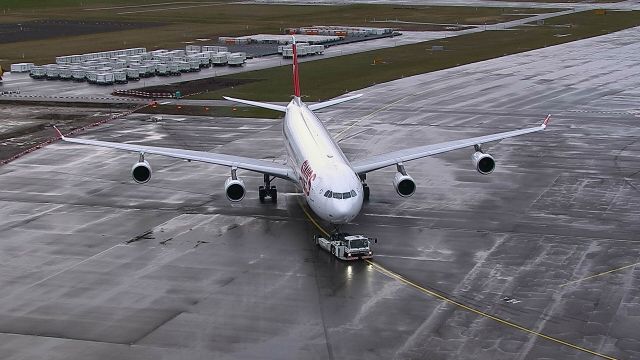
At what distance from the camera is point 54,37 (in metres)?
131

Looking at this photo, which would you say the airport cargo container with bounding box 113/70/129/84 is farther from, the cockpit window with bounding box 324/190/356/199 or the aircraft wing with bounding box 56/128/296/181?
the cockpit window with bounding box 324/190/356/199

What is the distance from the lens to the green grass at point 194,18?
12069 centimetres

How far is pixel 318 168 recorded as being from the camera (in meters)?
41.6

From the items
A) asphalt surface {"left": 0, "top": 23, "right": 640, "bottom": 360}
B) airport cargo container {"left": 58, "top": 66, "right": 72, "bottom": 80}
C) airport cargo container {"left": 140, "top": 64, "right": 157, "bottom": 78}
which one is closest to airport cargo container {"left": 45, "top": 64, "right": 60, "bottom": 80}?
airport cargo container {"left": 58, "top": 66, "right": 72, "bottom": 80}

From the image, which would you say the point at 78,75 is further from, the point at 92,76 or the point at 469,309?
the point at 469,309

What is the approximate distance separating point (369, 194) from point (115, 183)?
15.1 meters

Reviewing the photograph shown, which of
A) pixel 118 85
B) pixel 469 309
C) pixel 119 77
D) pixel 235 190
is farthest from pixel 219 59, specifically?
pixel 469 309

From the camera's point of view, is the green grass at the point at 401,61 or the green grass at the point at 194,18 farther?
the green grass at the point at 194,18

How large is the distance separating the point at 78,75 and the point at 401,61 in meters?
35.3

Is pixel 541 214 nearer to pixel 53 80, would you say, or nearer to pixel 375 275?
pixel 375 275

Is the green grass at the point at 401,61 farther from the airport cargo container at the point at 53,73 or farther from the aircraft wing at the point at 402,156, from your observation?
the aircraft wing at the point at 402,156

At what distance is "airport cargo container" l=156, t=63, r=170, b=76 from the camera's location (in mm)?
97569

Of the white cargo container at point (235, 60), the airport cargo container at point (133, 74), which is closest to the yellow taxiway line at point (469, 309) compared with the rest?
the airport cargo container at point (133, 74)

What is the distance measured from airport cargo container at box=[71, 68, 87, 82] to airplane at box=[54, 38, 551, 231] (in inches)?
1853
